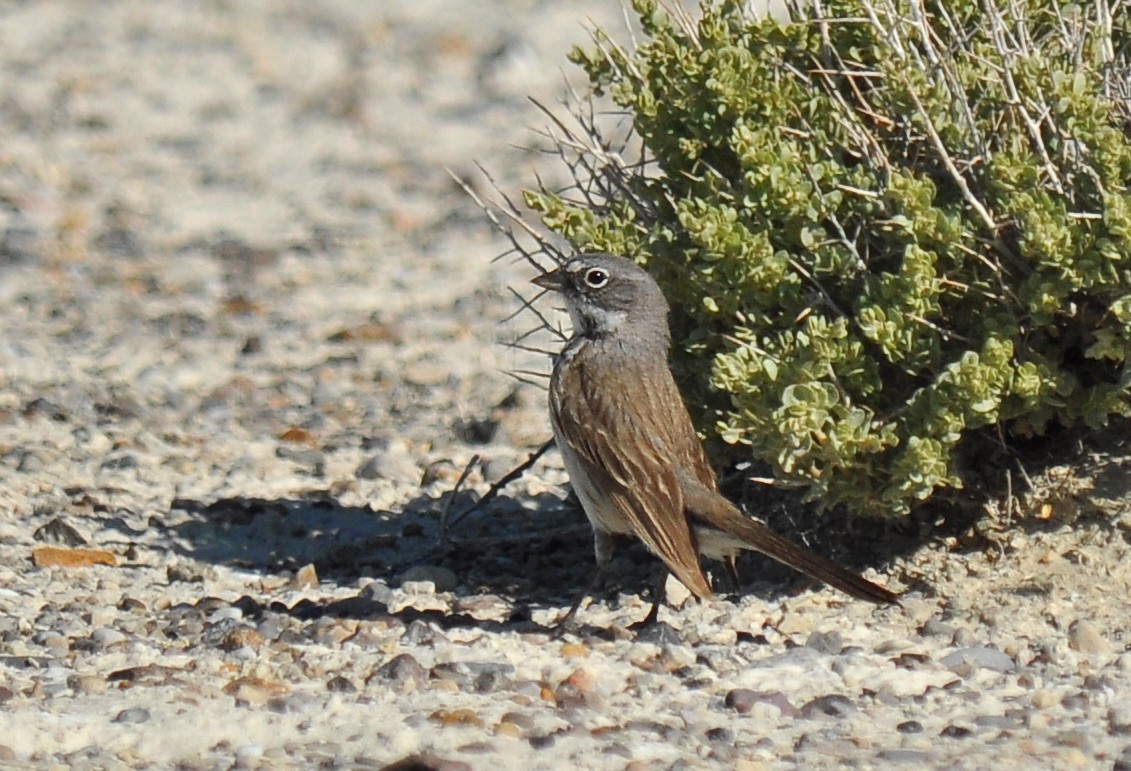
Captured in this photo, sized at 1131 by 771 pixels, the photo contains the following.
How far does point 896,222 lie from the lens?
18.1ft

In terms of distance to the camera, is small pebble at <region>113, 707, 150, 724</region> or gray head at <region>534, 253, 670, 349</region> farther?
gray head at <region>534, 253, 670, 349</region>

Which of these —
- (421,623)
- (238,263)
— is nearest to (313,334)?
(238,263)

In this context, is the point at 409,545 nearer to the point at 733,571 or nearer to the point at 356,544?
the point at 356,544

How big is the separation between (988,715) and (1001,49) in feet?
6.12

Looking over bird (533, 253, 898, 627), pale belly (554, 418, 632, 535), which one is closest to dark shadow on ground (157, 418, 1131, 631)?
bird (533, 253, 898, 627)

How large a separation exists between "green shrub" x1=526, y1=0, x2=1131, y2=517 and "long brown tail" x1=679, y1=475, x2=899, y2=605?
0.65 feet

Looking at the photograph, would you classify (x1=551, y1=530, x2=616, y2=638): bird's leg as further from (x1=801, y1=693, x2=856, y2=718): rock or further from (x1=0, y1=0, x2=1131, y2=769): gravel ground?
(x1=801, y1=693, x2=856, y2=718): rock

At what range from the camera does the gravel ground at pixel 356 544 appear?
201 inches

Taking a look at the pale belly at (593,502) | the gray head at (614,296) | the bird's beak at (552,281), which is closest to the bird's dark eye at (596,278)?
the gray head at (614,296)

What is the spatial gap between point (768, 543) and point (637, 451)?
1.92 feet

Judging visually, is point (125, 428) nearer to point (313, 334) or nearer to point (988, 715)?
point (313, 334)

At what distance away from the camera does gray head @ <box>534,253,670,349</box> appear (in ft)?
20.3

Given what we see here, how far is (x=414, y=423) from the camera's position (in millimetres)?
8719

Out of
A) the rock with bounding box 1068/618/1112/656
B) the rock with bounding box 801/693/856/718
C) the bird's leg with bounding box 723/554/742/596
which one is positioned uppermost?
the bird's leg with bounding box 723/554/742/596
